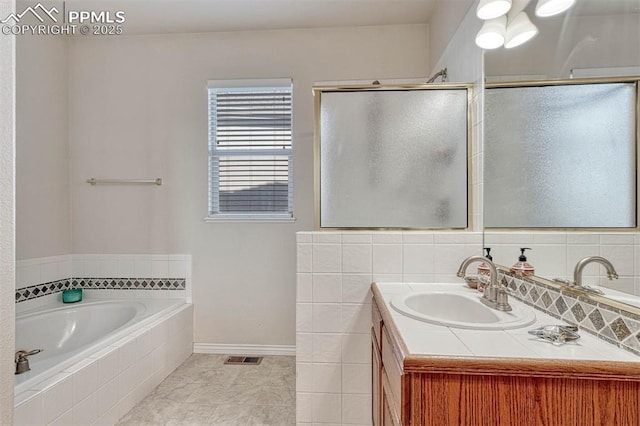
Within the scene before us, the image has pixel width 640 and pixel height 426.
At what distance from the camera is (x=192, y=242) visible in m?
2.56

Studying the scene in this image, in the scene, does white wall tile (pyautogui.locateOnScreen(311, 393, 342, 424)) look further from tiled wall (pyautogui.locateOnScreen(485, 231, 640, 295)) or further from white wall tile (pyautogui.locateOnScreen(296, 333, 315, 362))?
tiled wall (pyautogui.locateOnScreen(485, 231, 640, 295))

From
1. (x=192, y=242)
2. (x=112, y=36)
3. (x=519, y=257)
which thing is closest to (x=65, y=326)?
(x=192, y=242)

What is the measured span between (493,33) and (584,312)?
1.16 metres

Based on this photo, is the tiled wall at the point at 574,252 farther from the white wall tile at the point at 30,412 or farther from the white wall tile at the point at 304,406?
the white wall tile at the point at 30,412

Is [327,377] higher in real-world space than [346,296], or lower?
lower

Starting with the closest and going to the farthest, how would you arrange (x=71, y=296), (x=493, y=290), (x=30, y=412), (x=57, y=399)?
(x=493, y=290) < (x=30, y=412) < (x=57, y=399) < (x=71, y=296)

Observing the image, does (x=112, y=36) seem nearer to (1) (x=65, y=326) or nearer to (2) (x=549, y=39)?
(1) (x=65, y=326)

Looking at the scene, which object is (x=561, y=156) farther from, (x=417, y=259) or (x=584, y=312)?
(x=417, y=259)

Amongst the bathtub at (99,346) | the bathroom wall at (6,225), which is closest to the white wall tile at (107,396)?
the bathtub at (99,346)

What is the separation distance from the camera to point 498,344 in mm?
813

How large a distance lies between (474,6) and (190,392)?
2769 millimetres

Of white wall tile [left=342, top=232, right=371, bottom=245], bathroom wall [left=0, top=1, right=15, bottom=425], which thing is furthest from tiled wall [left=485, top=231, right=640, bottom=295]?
bathroom wall [left=0, top=1, right=15, bottom=425]

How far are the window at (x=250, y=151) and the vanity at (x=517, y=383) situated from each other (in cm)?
187

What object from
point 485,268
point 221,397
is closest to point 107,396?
point 221,397
